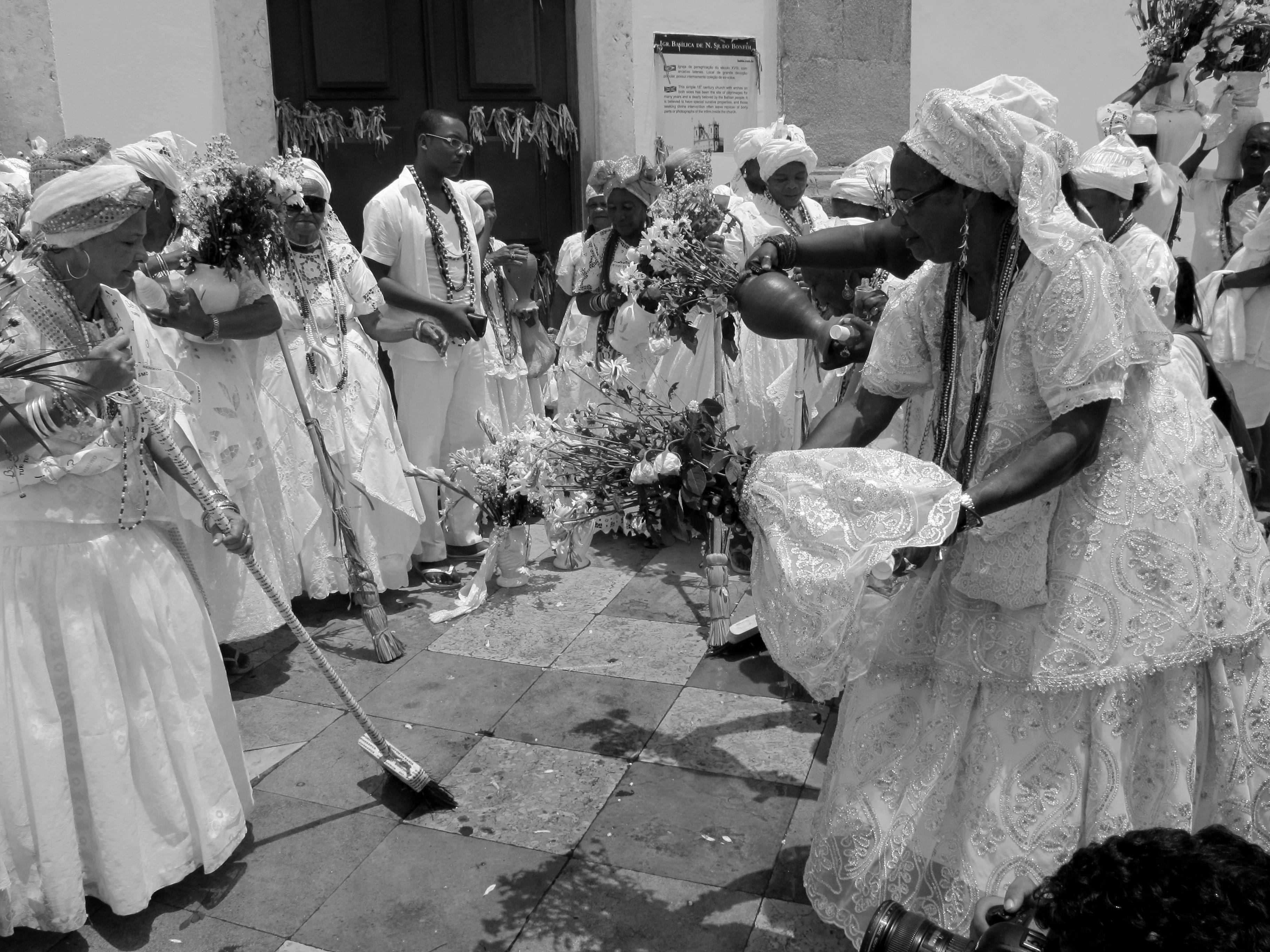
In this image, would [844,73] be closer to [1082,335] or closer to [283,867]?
[1082,335]

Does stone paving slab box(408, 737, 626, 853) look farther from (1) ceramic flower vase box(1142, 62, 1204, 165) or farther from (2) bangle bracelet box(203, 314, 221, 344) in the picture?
(1) ceramic flower vase box(1142, 62, 1204, 165)

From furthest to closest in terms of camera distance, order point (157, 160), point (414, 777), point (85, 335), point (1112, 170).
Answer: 1. point (1112, 170)
2. point (157, 160)
3. point (414, 777)
4. point (85, 335)

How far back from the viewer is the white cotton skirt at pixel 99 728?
9.80 ft

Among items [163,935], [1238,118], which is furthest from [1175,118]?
[163,935]

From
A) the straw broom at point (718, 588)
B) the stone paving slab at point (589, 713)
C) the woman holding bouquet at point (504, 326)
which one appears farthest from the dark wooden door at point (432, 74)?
the stone paving slab at point (589, 713)

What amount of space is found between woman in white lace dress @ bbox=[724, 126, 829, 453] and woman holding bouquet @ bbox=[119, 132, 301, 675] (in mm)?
2553

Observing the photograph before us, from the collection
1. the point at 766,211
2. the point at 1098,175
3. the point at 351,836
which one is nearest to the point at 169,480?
the point at 351,836

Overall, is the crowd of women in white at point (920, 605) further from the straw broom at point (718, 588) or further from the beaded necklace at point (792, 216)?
the beaded necklace at point (792, 216)

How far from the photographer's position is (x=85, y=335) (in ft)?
10.2

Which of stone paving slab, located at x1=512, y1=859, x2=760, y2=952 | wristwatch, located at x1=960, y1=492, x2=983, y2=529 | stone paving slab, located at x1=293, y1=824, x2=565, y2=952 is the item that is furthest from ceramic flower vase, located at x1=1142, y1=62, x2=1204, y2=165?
stone paving slab, located at x1=293, y1=824, x2=565, y2=952

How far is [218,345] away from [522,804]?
2.49 m

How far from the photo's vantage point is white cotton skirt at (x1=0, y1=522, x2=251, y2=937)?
2988mm

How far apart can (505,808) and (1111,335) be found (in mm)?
2529

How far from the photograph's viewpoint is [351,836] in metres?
3.62
